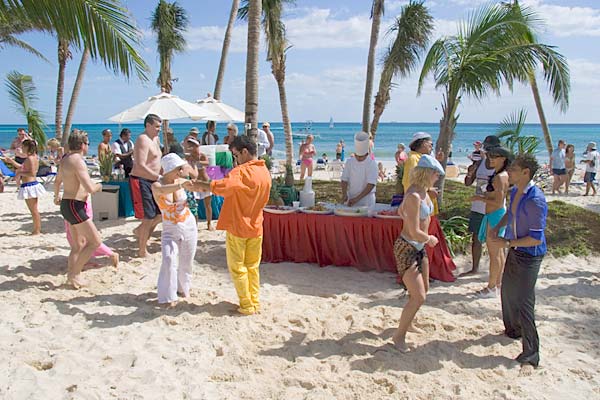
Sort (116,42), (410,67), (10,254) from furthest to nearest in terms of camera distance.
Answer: (410,67), (10,254), (116,42)

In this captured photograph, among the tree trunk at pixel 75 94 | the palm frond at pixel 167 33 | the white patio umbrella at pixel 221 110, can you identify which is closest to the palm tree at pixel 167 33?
the palm frond at pixel 167 33

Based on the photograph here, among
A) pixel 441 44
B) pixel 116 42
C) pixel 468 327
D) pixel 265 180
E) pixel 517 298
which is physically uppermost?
pixel 441 44

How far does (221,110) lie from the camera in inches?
458

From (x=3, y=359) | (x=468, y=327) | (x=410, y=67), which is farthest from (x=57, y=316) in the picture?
(x=410, y=67)

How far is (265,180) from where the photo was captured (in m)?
4.09

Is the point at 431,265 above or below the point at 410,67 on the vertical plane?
below

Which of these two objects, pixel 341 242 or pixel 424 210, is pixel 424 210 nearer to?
pixel 424 210

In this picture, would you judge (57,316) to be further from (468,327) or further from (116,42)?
(468,327)

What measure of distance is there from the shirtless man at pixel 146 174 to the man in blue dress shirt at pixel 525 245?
13.6 feet

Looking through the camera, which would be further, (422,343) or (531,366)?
(422,343)

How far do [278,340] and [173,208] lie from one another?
4.96 ft

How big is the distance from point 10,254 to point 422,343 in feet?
17.0

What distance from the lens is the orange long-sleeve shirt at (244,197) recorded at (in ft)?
12.8

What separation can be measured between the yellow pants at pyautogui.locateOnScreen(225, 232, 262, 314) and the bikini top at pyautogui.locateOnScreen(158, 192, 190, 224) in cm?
51
